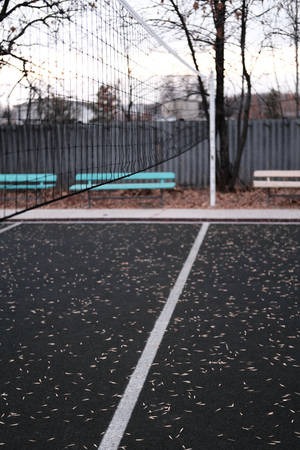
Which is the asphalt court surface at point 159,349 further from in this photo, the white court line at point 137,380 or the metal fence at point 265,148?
the metal fence at point 265,148

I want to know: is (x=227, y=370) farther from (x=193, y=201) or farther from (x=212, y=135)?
(x=193, y=201)

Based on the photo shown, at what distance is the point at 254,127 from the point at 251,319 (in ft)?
46.6

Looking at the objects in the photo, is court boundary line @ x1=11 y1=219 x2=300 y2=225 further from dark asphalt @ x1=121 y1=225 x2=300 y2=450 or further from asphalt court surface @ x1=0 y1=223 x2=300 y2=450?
dark asphalt @ x1=121 y1=225 x2=300 y2=450

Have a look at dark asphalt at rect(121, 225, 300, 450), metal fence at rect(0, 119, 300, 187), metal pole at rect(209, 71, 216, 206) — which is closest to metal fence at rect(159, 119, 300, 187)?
metal fence at rect(0, 119, 300, 187)

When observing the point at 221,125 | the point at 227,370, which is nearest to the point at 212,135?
the point at 221,125

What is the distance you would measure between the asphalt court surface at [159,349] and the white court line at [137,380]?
2.0 inches

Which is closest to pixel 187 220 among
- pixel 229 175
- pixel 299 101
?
pixel 229 175

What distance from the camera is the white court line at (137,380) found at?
4.29m

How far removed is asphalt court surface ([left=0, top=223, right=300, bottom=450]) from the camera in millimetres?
4406

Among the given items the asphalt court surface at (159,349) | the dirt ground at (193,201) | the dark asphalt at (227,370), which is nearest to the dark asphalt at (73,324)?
the asphalt court surface at (159,349)

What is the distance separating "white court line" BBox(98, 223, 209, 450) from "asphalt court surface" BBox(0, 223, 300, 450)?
0.05 m

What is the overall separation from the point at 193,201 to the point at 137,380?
43.5 ft

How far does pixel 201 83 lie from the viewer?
19422 mm

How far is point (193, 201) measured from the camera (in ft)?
60.1
